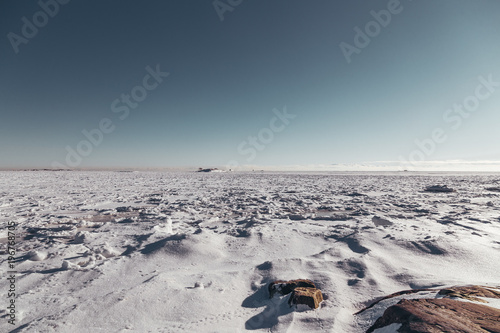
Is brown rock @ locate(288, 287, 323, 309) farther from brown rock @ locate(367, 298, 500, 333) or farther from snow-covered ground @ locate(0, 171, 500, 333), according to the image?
brown rock @ locate(367, 298, 500, 333)

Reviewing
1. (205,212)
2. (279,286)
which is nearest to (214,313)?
(279,286)

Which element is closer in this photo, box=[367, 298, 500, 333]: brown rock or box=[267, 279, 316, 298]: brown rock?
box=[367, 298, 500, 333]: brown rock

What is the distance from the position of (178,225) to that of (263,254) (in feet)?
8.34

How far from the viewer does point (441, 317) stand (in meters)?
1.51

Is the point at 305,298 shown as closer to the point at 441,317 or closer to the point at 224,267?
the point at 441,317

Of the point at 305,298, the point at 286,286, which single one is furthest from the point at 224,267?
the point at 305,298

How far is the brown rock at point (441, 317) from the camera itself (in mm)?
1418

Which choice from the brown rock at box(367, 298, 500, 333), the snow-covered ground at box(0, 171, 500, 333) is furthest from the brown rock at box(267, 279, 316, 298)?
the brown rock at box(367, 298, 500, 333)

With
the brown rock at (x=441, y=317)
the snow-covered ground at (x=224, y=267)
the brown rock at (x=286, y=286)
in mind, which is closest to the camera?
the brown rock at (x=441, y=317)

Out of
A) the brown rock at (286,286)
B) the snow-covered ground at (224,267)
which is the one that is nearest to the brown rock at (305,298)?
the snow-covered ground at (224,267)

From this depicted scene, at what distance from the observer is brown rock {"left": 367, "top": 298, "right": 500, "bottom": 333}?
142 cm

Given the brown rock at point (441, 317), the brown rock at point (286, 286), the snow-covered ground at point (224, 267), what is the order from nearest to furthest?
the brown rock at point (441, 317)
the snow-covered ground at point (224, 267)
the brown rock at point (286, 286)

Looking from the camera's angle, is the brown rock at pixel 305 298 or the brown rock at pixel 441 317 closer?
the brown rock at pixel 441 317

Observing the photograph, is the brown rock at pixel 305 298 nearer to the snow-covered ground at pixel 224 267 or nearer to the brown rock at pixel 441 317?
the snow-covered ground at pixel 224 267
